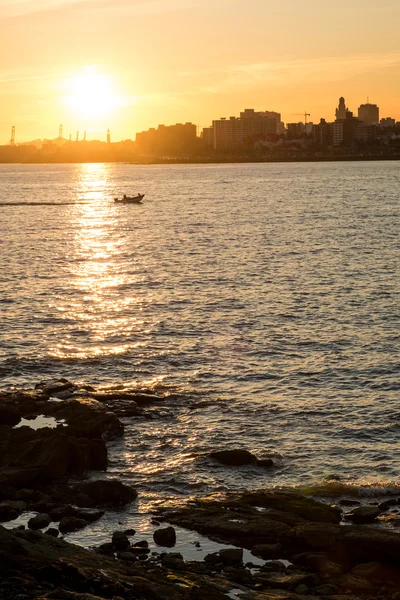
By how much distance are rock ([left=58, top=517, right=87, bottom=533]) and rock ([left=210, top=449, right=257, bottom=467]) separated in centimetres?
629

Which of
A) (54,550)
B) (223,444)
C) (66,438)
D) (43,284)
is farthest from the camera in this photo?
(43,284)

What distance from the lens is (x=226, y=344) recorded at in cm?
4319

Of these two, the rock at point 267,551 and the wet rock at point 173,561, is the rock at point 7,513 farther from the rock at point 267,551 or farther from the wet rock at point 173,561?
the rock at point 267,551

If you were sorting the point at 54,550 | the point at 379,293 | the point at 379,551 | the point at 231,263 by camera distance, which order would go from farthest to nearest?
the point at 231,263 → the point at 379,293 → the point at 379,551 → the point at 54,550

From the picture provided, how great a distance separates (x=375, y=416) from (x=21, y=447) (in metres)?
12.4

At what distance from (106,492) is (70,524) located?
2303 mm

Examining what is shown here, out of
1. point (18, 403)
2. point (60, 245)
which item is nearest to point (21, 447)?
point (18, 403)

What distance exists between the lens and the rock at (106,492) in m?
24.6

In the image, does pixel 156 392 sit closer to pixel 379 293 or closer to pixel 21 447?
pixel 21 447

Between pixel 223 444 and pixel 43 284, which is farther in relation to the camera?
pixel 43 284

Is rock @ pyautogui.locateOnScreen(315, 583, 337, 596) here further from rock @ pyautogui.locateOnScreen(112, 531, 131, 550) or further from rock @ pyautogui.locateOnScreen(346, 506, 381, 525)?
rock @ pyautogui.locateOnScreen(112, 531, 131, 550)

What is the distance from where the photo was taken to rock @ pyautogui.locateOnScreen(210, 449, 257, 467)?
2782 centimetres

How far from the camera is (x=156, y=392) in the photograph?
3528 centimetres

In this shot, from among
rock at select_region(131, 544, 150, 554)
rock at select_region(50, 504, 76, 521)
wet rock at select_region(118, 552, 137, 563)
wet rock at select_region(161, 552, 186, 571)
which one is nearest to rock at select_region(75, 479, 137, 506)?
rock at select_region(50, 504, 76, 521)
